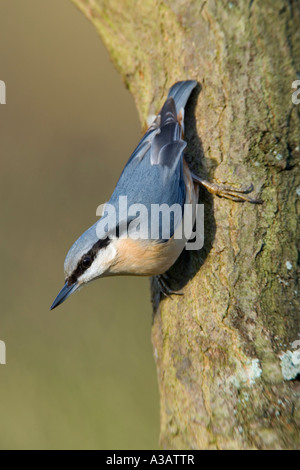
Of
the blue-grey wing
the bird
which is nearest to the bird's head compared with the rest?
the bird

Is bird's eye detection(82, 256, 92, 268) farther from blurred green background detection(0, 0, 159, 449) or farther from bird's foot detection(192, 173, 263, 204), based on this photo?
blurred green background detection(0, 0, 159, 449)

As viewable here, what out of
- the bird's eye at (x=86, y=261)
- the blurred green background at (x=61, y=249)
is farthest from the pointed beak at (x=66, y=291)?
the blurred green background at (x=61, y=249)

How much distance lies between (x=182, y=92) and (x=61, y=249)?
78.3 inches

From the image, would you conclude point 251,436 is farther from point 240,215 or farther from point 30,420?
point 30,420

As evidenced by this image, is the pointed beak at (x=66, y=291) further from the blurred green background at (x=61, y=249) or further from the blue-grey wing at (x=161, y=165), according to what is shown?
the blurred green background at (x=61, y=249)

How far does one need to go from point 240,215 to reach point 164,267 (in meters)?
0.48

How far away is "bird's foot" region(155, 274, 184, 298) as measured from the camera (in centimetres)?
254

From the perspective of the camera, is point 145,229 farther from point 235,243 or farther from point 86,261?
point 235,243

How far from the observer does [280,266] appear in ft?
7.39

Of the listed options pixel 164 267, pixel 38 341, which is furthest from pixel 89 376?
pixel 164 267

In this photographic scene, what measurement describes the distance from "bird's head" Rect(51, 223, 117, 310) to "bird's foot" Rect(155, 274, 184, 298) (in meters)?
0.30

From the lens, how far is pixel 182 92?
2.65 m

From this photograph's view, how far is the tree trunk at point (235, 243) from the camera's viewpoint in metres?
2.02

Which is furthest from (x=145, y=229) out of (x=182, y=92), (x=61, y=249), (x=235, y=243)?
(x=61, y=249)
